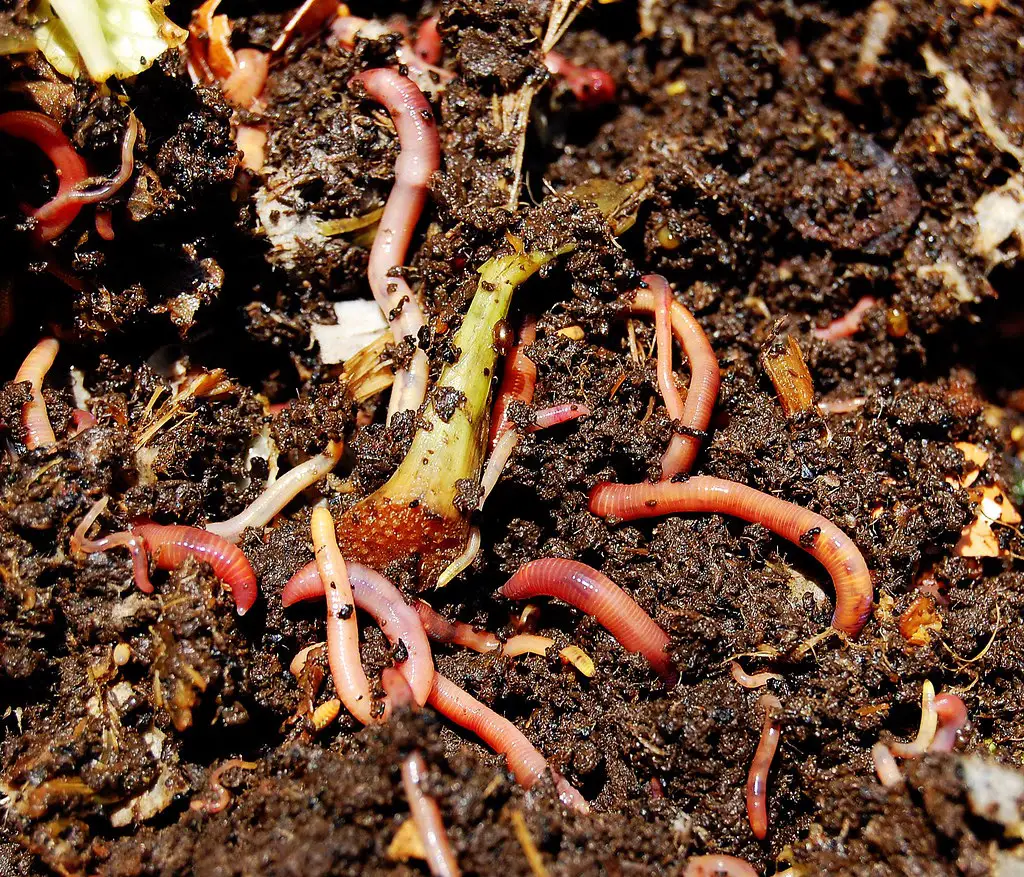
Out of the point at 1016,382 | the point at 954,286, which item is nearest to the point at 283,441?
the point at 954,286

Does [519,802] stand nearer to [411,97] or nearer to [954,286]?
[411,97]

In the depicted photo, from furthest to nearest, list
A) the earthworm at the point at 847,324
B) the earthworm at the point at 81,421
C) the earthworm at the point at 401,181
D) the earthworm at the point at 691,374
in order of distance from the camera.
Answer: the earthworm at the point at 847,324 → the earthworm at the point at 401,181 → the earthworm at the point at 691,374 → the earthworm at the point at 81,421

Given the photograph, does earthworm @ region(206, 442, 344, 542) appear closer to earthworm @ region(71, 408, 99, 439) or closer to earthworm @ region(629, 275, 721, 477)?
earthworm @ region(71, 408, 99, 439)

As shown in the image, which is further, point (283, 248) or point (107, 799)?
point (283, 248)

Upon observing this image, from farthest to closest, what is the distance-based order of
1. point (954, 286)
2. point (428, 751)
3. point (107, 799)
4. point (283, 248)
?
point (954, 286) → point (283, 248) → point (107, 799) → point (428, 751)

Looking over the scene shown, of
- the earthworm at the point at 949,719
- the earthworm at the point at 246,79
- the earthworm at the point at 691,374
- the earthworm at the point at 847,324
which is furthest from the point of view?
the earthworm at the point at 847,324

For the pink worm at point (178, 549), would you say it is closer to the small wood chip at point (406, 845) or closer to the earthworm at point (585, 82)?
the small wood chip at point (406, 845)

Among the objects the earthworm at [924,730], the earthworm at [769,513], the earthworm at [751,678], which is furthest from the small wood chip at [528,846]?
the earthworm at [924,730]

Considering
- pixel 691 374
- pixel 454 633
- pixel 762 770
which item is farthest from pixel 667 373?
pixel 762 770
